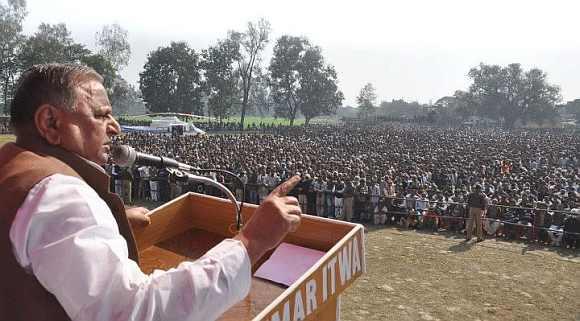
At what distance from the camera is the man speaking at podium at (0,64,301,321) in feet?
3.18

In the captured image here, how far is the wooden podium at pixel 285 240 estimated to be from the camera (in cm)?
184

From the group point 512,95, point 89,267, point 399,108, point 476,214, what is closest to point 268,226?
point 89,267

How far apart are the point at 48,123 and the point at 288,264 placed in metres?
1.54

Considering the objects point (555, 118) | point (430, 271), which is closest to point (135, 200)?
point (430, 271)

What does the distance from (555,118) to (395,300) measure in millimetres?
92699

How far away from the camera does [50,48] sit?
46375mm

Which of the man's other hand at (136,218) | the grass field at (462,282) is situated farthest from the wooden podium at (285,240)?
the grass field at (462,282)

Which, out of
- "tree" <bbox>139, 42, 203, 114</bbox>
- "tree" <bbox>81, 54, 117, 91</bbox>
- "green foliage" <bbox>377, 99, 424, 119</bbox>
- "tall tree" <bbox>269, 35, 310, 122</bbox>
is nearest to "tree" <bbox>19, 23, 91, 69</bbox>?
"tree" <bbox>81, 54, 117, 91</bbox>

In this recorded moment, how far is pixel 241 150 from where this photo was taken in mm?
24938

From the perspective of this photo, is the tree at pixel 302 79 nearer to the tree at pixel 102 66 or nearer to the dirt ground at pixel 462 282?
the tree at pixel 102 66

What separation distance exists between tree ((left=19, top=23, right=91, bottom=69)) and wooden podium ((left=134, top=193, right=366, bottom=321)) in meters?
46.2

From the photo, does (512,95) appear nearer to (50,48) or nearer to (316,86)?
(316,86)

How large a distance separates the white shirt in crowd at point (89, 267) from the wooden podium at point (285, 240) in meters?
0.60

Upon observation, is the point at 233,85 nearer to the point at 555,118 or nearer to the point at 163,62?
the point at 163,62
